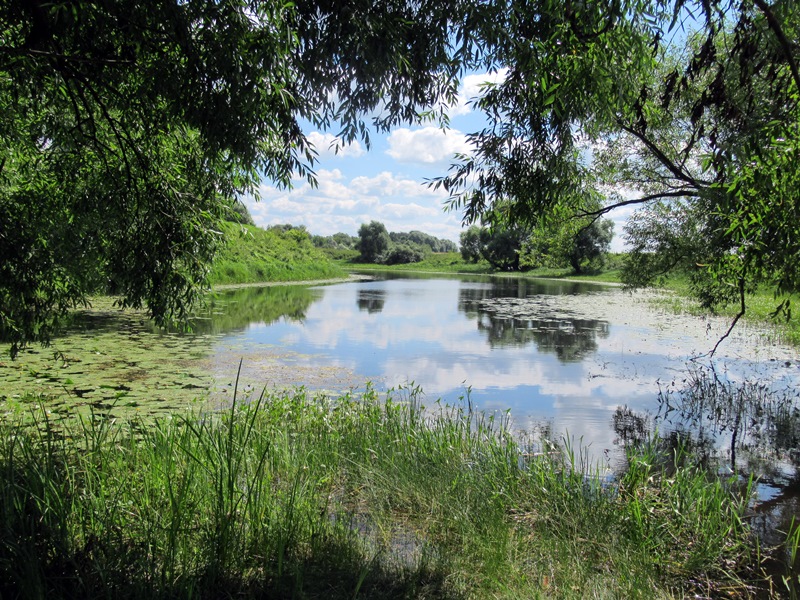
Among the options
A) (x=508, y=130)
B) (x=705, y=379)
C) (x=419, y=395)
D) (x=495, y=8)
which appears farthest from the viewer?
(x=705, y=379)

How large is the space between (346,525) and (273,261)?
35.6m

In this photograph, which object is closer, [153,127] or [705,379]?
[153,127]

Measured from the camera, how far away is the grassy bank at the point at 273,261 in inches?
1223

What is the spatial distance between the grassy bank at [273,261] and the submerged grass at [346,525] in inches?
828

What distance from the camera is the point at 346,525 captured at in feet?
12.2

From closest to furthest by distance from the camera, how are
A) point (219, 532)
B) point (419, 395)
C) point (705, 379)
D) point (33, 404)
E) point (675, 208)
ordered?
1. point (219, 532)
2. point (33, 404)
3. point (419, 395)
4. point (705, 379)
5. point (675, 208)

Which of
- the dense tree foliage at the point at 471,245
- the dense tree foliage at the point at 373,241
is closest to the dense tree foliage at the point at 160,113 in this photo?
the dense tree foliage at the point at 471,245

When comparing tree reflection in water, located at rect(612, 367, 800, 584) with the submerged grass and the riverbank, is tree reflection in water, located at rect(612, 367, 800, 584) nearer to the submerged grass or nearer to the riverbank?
the submerged grass

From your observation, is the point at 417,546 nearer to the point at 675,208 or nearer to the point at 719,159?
the point at 719,159

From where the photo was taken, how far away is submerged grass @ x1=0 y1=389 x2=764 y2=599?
2613 mm

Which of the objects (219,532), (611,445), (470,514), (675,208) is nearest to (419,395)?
(611,445)

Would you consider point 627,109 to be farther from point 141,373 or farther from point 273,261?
point 273,261

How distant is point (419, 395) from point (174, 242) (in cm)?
442

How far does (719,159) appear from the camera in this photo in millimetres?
3168
